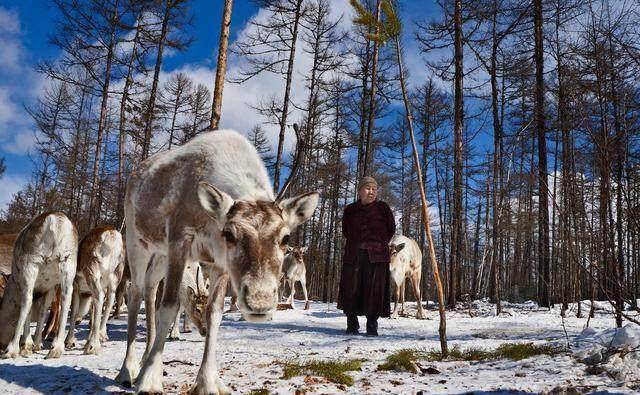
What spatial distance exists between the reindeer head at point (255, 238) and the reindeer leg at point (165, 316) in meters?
0.56

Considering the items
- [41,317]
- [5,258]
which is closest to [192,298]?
[41,317]

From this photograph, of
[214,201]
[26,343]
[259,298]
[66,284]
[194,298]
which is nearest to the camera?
[259,298]

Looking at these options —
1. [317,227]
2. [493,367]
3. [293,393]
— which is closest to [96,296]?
[293,393]

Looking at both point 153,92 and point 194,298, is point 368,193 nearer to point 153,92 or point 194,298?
point 194,298

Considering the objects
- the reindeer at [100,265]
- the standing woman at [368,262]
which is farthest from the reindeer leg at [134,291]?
the standing woman at [368,262]

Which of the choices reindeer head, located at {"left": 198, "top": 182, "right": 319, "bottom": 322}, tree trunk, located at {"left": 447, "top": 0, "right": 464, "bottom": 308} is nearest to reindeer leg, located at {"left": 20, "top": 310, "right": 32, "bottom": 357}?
reindeer head, located at {"left": 198, "top": 182, "right": 319, "bottom": 322}

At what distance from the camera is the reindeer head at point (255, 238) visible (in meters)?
2.81

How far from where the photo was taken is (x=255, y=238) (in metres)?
3.12

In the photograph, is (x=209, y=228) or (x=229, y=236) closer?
(x=229, y=236)

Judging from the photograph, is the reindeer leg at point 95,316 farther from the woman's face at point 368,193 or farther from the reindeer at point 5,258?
the woman's face at point 368,193

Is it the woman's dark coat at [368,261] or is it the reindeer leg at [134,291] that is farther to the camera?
the woman's dark coat at [368,261]

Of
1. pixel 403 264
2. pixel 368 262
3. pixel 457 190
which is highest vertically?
pixel 457 190

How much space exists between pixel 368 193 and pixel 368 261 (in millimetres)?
1212

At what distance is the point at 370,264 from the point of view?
25.8 feet
